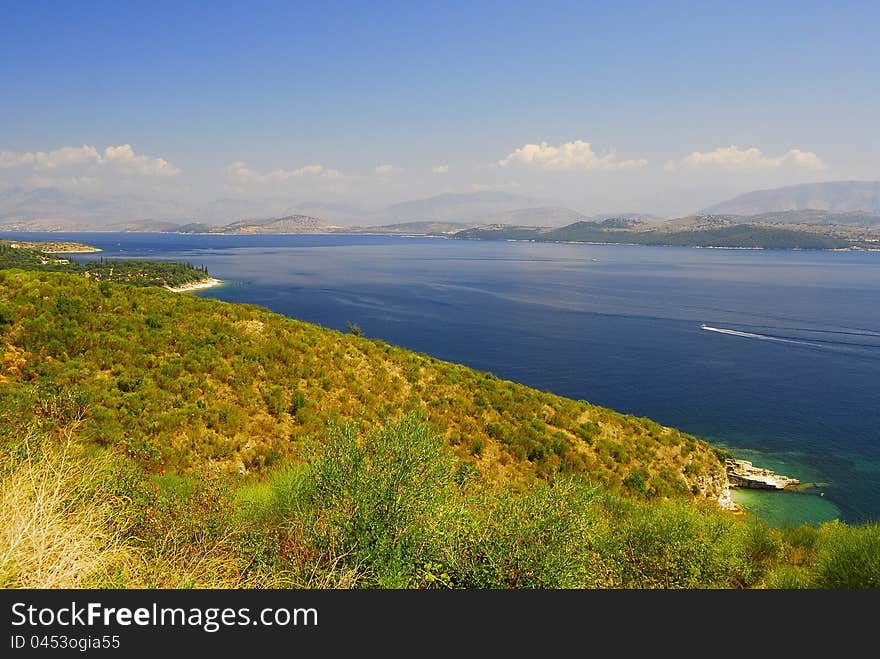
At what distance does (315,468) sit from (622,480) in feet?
65.9

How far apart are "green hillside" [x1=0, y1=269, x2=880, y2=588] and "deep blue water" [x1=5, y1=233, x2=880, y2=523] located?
23.0 meters

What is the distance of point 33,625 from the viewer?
303 inches

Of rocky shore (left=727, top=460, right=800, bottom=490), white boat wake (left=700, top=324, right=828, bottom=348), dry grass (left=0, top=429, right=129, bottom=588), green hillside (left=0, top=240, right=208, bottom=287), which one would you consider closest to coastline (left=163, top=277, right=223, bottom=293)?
green hillside (left=0, top=240, right=208, bottom=287)

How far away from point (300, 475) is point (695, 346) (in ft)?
288

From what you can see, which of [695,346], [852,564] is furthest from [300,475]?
[695,346]

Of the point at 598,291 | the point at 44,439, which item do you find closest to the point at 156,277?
the point at 598,291

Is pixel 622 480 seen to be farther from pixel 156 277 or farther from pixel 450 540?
pixel 156 277

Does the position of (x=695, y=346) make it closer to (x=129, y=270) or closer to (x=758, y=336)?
(x=758, y=336)

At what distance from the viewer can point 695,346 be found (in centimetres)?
8694

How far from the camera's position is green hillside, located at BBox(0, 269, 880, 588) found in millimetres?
11375

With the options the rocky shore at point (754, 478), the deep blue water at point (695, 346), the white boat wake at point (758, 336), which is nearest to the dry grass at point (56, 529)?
the deep blue water at point (695, 346)

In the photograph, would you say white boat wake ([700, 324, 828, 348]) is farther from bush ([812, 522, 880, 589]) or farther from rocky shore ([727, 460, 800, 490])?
bush ([812, 522, 880, 589])

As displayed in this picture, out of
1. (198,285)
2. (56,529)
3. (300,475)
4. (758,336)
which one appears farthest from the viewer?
(198,285)

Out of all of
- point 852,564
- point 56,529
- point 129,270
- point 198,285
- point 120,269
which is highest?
point 120,269
